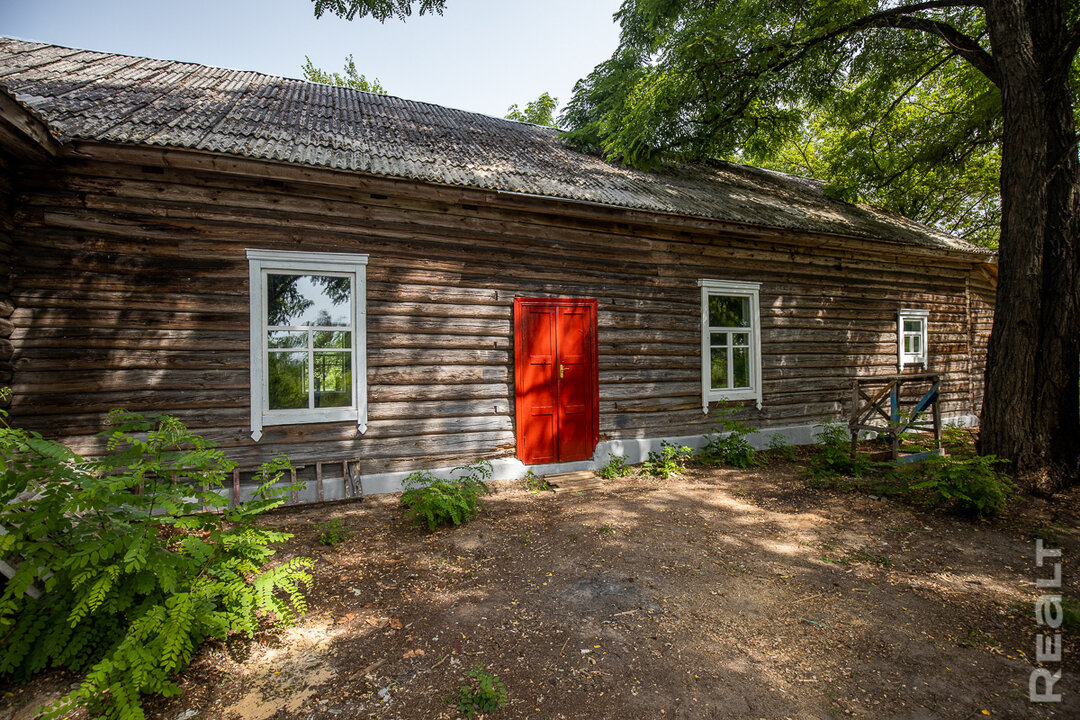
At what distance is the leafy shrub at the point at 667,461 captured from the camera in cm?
693

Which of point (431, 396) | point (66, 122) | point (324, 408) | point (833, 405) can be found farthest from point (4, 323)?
point (833, 405)

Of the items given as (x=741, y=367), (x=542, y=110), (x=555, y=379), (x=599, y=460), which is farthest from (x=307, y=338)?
(x=542, y=110)

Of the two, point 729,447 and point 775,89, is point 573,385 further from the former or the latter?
point 775,89

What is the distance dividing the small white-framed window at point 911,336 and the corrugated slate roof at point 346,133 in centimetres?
152

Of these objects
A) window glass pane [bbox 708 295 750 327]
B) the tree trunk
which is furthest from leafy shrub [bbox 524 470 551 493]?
the tree trunk

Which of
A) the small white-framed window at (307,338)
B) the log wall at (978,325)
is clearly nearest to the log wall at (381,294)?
the small white-framed window at (307,338)

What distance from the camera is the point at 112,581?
2441 millimetres

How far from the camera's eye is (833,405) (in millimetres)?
9375

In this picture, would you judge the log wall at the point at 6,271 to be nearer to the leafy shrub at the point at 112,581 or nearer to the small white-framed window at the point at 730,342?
the leafy shrub at the point at 112,581

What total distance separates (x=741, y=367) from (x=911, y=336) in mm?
5269

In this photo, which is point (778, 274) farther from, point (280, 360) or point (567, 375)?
point (280, 360)

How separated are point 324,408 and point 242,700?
3.53 metres

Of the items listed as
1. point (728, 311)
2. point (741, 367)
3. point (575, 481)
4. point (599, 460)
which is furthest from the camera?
point (741, 367)

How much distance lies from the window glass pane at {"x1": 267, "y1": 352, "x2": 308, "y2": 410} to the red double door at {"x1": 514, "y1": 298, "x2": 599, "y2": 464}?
8.69ft
